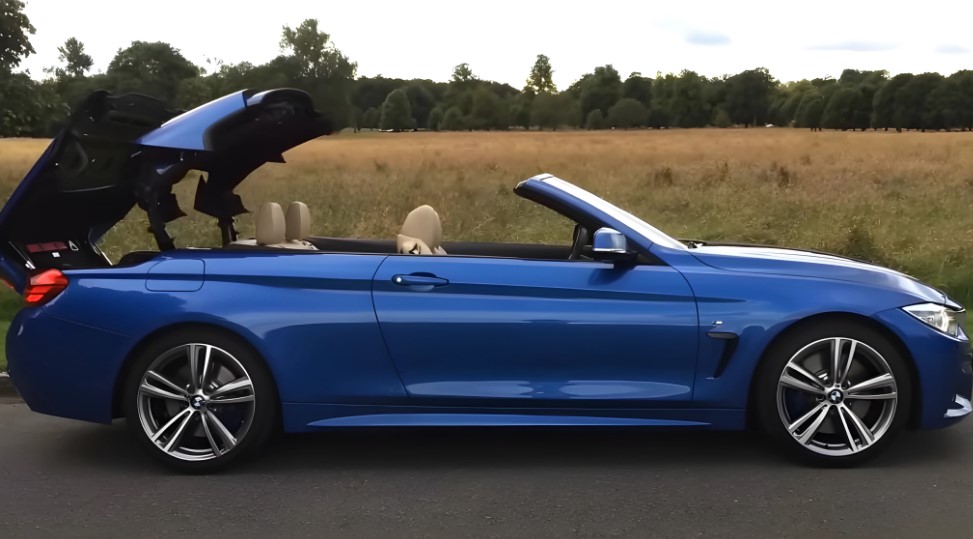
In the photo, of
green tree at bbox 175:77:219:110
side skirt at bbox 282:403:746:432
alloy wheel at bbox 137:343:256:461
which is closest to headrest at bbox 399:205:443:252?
side skirt at bbox 282:403:746:432

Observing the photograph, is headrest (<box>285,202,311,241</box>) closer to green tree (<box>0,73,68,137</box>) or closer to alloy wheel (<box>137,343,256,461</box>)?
alloy wheel (<box>137,343,256,461</box>)

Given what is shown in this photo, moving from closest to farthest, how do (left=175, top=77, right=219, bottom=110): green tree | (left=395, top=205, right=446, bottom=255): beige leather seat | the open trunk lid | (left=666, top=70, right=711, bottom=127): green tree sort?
the open trunk lid, (left=395, top=205, right=446, bottom=255): beige leather seat, (left=175, top=77, right=219, bottom=110): green tree, (left=666, top=70, right=711, bottom=127): green tree

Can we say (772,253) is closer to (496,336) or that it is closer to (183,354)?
(496,336)

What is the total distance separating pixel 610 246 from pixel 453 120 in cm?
4645

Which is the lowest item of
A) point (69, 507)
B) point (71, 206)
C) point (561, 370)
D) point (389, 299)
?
point (69, 507)

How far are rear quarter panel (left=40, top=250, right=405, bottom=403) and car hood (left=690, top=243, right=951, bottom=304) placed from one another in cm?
162

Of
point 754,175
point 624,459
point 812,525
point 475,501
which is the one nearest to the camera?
point 812,525

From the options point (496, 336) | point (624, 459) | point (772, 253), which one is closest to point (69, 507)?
point (496, 336)

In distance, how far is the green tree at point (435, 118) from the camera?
49.4 metres

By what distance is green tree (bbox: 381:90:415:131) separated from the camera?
38.4 metres

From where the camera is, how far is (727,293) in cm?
445

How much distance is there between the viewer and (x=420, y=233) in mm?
5105

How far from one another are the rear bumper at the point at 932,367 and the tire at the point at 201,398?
2961 millimetres

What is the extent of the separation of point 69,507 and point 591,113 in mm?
48499
